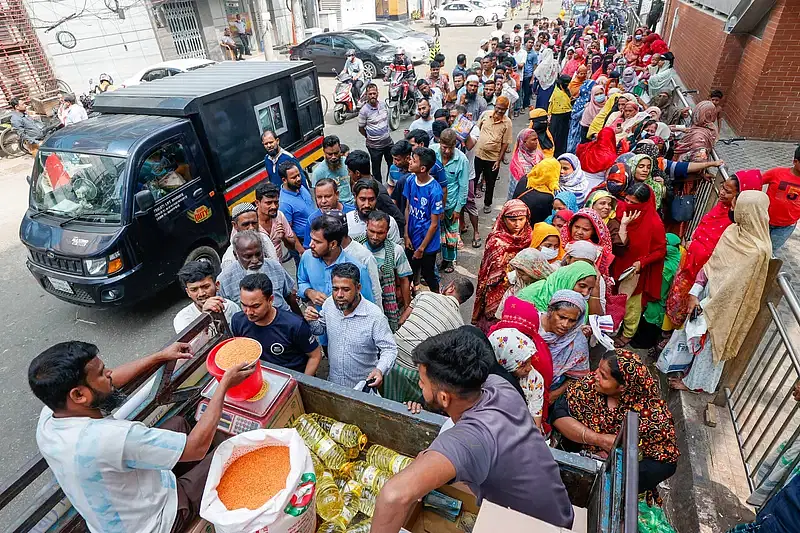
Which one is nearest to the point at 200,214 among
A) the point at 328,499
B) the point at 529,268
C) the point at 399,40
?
the point at 529,268

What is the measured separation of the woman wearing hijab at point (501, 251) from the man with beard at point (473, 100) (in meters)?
5.29

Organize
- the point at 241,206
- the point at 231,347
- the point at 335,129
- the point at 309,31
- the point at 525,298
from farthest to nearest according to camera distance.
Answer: the point at 309,31
the point at 335,129
the point at 241,206
the point at 525,298
the point at 231,347

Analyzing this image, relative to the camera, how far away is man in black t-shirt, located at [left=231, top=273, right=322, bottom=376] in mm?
2801

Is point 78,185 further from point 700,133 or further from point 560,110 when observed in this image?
point 560,110

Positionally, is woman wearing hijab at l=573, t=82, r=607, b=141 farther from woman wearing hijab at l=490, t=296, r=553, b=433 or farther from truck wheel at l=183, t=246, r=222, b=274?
truck wheel at l=183, t=246, r=222, b=274

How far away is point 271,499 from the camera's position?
1.76m

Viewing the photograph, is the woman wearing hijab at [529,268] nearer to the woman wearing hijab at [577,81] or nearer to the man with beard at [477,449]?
the man with beard at [477,449]

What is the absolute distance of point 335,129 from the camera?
12.0 m

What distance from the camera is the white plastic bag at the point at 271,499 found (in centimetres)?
173

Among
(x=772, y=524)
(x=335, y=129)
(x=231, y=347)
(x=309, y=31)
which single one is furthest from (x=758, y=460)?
(x=309, y=31)

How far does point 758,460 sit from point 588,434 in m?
1.44

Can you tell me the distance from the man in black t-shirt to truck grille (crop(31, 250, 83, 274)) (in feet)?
9.70

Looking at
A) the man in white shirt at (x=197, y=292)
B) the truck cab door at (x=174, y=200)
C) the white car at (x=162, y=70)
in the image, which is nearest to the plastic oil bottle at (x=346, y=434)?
the man in white shirt at (x=197, y=292)

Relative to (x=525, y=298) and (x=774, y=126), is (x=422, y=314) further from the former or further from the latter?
(x=774, y=126)
